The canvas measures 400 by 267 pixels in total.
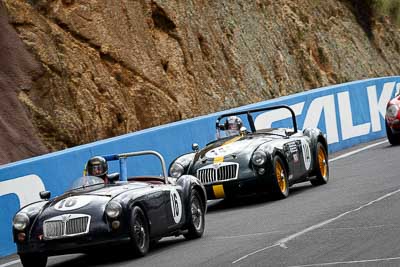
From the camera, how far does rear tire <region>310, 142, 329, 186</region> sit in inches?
722

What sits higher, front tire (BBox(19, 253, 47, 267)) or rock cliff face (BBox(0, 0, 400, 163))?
rock cliff face (BBox(0, 0, 400, 163))

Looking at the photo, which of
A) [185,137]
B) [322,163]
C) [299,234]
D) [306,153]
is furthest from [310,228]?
[185,137]

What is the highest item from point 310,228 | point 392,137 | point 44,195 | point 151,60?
point 151,60

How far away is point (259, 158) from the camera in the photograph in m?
16.3

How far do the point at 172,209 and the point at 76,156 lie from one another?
11.0ft

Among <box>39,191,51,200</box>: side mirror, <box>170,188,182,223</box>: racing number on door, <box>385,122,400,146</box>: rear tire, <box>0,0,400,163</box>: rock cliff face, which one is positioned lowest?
<box>385,122,400,146</box>: rear tire

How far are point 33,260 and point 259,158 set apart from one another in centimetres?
518

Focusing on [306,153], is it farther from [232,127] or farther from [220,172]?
[220,172]

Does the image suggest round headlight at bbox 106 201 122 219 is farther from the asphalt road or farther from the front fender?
the front fender

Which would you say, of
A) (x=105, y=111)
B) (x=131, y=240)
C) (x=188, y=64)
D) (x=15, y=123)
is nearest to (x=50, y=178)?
(x=131, y=240)

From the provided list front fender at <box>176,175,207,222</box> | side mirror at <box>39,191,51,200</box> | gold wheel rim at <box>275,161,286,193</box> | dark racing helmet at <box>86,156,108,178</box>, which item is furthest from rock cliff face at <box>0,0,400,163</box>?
side mirror at <box>39,191,51,200</box>

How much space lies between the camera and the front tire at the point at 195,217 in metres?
13.4

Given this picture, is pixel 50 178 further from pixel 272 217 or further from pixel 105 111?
pixel 105 111

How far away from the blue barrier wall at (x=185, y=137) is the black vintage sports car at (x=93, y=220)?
2179 millimetres
